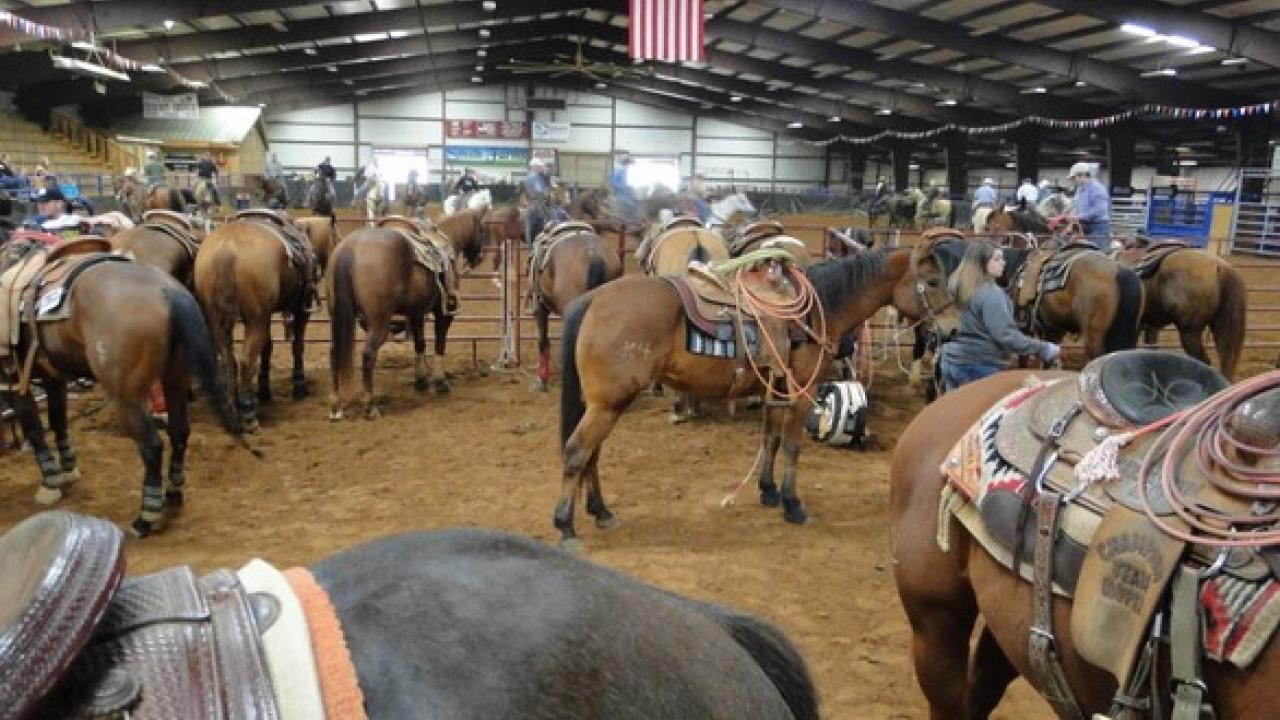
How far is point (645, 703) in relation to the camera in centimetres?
101

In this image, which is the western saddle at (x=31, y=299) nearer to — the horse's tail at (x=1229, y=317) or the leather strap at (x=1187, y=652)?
the leather strap at (x=1187, y=652)

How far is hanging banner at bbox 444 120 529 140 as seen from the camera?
3306 centimetres

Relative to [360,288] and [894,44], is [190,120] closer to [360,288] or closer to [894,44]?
[894,44]

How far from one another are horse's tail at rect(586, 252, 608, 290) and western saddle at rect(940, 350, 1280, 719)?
17.7ft

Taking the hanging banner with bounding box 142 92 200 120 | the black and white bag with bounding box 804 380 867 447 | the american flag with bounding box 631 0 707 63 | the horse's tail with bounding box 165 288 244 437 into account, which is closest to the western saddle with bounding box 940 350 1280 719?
the horse's tail with bounding box 165 288 244 437

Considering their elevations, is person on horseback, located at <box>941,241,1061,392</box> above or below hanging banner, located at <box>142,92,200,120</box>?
below

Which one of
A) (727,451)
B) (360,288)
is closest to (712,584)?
(727,451)

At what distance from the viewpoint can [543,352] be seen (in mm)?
7895

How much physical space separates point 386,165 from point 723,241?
1090 inches

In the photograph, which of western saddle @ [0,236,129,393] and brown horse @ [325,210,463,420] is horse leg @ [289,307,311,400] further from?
western saddle @ [0,236,129,393]

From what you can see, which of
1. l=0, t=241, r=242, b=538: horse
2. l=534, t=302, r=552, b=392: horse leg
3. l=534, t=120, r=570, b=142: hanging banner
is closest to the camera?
l=0, t=241, r=242, b=538: horse

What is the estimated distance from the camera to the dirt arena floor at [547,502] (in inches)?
141

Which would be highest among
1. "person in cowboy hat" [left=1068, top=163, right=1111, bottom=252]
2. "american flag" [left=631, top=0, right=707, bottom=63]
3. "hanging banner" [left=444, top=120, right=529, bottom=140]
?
"hanging banner" [left=444, top=120, right=529, bottom=140]

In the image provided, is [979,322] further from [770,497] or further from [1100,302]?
[1100,302]
